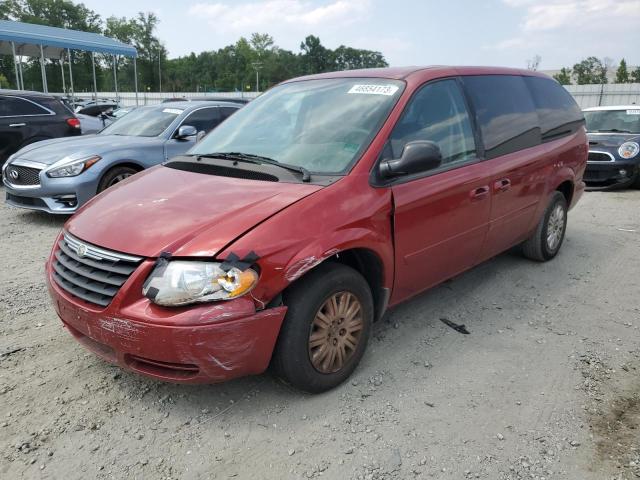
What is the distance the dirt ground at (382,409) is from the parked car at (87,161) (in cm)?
250

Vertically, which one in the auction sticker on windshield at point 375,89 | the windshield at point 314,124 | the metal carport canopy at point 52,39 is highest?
the metal carport canopy at point 52,39

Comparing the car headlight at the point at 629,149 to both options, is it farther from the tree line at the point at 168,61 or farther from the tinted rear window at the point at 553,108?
the tree line at the point at 168,61

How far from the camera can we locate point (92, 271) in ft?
8.57

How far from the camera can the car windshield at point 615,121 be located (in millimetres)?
9922

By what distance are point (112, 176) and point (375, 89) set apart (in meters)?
4.37

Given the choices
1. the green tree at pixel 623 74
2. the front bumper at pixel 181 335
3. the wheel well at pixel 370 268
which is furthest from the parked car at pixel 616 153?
the green tree at pixel 623 74

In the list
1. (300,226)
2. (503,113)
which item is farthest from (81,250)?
(503,113)

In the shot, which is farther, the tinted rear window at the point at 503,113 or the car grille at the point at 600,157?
the car grille at the point at 600,157

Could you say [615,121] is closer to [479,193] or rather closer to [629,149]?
[629,149]

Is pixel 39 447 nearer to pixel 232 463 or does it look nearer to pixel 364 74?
pixel 232 463

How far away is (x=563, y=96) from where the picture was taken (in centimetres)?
512

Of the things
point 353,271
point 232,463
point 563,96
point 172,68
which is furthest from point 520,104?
point 172,68

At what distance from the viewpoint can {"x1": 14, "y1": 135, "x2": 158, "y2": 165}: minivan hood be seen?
21.2 ft

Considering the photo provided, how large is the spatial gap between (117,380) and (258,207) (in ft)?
4.40
